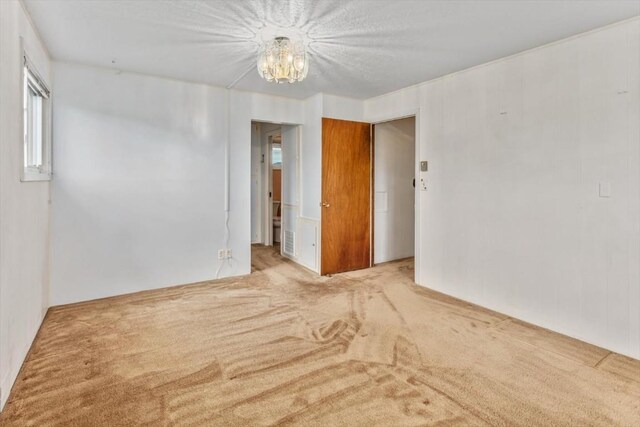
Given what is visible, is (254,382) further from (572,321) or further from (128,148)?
(128,148)

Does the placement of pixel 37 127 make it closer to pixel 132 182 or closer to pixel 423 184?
pixel 132 182

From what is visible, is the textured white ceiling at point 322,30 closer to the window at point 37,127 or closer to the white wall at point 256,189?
the window at point 37,127

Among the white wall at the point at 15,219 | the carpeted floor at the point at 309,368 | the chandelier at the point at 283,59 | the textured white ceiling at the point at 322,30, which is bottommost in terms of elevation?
the carpeted floor at the point at 309,368

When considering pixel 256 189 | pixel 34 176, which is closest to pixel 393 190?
pixel 256 189

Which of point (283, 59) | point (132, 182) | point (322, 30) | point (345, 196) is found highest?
point (322, 30)

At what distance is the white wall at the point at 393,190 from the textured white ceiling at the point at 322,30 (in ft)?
5.24

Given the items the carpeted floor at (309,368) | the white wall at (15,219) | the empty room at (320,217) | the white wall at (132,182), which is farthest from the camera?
the white wall at (132,182)

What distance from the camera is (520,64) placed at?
3062 millimetres

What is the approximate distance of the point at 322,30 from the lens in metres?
2.63

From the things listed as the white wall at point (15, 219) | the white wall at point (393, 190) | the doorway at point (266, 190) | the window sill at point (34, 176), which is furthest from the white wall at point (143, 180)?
the white wall at point (393, 190)

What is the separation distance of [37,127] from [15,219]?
1.52 metres

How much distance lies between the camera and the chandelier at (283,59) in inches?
101

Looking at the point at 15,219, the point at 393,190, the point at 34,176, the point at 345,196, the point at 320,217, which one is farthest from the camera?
the point at 393,190

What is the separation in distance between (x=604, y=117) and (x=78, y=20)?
13.3ft
